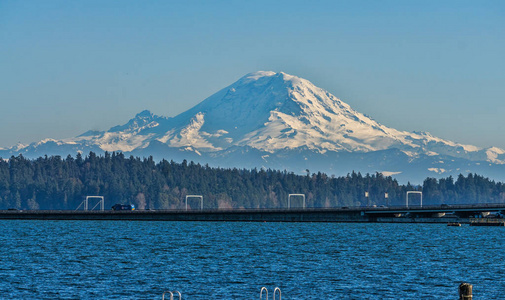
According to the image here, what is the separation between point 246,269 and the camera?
3711 inches

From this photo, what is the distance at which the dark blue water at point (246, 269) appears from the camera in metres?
75.4

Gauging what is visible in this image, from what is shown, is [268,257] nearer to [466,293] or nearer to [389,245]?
[389,245]

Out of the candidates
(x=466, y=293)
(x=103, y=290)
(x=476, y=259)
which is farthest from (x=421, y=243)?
(x=466, y=293)

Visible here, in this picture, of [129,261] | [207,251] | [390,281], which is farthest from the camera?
[207,251]

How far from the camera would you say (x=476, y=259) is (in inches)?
4370

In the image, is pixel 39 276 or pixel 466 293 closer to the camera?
pixel 466 293

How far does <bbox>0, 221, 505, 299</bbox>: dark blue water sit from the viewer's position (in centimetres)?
7544

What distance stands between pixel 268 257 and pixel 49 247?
36278mm

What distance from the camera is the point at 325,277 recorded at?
8694cm

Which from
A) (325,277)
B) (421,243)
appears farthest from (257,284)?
(421,243)

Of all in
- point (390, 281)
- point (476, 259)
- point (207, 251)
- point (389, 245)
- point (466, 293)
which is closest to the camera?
point (466, 293)

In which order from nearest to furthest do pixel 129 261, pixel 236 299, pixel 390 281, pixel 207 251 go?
pixel 236 299 → pixel 390 281 → pixel 129 261 → pixel 207 251

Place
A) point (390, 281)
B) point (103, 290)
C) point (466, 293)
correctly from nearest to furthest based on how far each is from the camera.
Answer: point (466, 293)
point (103, 290)
point (390, 281)

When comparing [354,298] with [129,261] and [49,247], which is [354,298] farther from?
[49,247]
